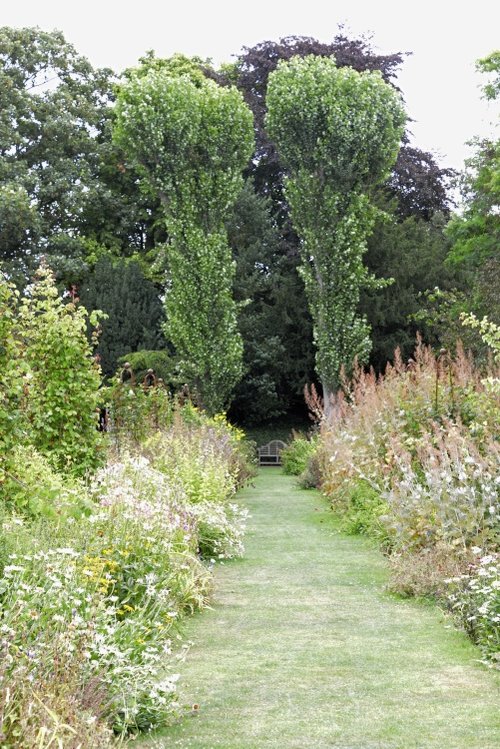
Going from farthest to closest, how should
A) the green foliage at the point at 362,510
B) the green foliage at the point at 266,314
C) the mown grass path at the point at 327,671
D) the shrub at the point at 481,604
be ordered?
the green foliage at the point at 266,314, the green foliage at the point at 362,510, the shrub at the point at 481,604, the mown grass path at the point at 327,671

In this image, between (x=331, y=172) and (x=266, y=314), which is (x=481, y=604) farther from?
(x=266, y=314)

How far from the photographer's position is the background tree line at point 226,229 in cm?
2688

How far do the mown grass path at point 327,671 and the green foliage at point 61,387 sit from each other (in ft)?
6.38

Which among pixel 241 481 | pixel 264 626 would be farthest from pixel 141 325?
pixel 264 626

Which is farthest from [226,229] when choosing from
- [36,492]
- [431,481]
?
[36,492]

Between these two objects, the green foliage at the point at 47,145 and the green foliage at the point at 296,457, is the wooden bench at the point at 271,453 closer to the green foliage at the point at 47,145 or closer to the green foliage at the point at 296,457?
the green foliage at the point at 296,457

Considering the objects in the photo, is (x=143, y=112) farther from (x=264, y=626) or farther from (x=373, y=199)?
(x=264, y=626)

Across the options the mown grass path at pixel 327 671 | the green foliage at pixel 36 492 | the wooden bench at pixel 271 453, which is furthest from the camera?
the wooden bench at pixel 271 453

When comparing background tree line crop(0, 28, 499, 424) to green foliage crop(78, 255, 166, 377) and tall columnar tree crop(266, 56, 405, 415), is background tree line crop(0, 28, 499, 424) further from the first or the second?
tall columnar tree crop(266, 56, 405, 415)

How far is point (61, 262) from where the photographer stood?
2692cm

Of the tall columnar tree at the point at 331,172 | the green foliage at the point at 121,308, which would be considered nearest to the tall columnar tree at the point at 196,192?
the tall columnar tree at the point at 331,172

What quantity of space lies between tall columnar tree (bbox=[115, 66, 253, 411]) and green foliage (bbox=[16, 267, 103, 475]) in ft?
48.0

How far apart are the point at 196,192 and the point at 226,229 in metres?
2.01

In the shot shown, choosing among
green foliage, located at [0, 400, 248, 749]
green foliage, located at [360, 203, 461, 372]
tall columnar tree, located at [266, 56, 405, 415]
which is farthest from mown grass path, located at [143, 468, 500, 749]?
green foliage, located at [360, 203, 461, 372]
